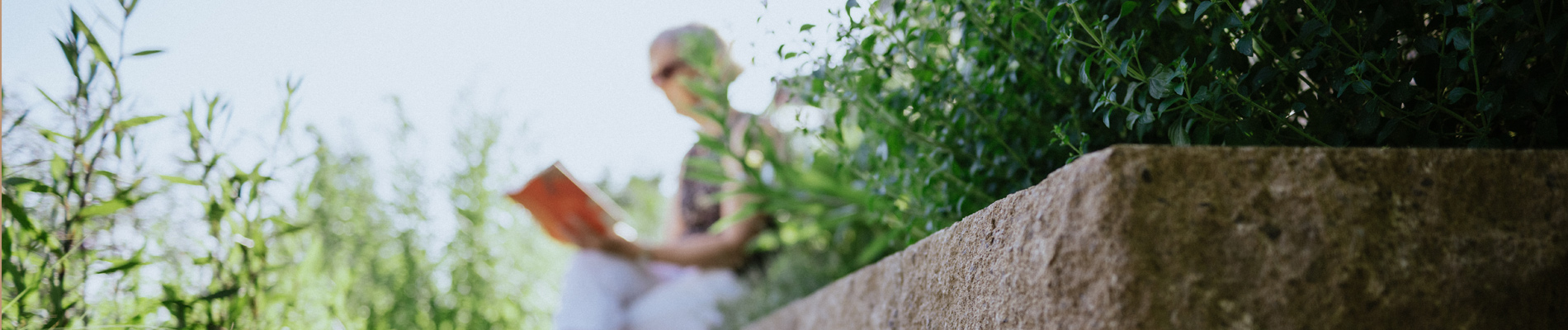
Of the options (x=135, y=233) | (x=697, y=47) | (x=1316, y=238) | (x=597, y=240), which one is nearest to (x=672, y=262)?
(x=597, y=240)

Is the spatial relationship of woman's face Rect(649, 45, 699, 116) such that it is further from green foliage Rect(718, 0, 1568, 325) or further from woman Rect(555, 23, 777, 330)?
green foliage Rect(718, 0, 1568, 325)

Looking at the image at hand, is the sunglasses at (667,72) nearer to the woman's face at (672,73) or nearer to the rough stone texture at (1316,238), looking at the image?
the woman's face at (672,73)

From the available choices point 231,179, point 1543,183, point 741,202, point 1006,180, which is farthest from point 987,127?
point 741,202

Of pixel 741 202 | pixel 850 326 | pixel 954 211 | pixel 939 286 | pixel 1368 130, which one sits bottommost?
pixel 741 202

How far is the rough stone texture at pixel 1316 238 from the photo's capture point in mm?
465

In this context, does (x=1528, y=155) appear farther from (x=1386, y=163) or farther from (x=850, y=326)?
(x=850, y=326)

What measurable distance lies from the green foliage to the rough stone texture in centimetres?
8

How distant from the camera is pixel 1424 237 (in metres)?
0.48

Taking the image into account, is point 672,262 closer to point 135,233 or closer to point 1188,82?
point 135,233

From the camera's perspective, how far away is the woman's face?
3285 millimetres

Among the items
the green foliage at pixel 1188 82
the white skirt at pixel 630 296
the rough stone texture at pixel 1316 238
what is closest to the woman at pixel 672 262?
the white skirt at pixel 630 296

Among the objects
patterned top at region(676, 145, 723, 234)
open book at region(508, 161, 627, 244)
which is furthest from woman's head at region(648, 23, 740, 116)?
open book at region(508, 161, 627, 244)

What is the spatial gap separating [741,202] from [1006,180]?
1906 mm

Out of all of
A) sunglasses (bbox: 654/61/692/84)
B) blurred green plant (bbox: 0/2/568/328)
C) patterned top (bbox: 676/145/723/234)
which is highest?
blurred green plant (bbox: 0/2/568/328)
